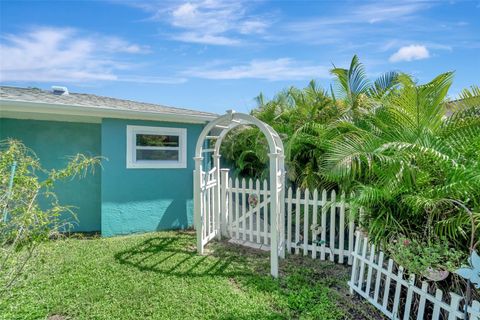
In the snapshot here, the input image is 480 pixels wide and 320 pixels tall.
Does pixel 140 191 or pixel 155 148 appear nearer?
pixel 140 191

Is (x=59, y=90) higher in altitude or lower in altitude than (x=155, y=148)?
higher

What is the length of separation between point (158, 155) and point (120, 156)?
862 millimetres

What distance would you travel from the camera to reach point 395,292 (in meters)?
3.12

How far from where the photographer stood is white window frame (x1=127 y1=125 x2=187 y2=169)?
609 cm

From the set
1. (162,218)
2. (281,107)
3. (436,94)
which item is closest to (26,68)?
(162,218)

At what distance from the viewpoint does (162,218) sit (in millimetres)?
6488

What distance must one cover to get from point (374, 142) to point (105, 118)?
545 centimetres

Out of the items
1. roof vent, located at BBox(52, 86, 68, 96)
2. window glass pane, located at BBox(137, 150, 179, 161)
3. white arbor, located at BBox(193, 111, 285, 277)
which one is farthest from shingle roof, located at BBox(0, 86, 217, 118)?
white arbor, located at BBox(193, 111, 285, 277)

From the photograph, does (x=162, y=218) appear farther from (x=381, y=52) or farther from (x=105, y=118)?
(x=381, y=52)

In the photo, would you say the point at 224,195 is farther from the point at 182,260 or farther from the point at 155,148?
the point at 155,148

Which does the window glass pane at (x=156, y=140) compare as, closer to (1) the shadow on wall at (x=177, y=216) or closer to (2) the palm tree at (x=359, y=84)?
(1) the shadow on wall at (x=177, y=216)

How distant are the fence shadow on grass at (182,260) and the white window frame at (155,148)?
1.84 m

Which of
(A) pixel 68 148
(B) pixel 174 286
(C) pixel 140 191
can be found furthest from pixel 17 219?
(A) pixel 68 148

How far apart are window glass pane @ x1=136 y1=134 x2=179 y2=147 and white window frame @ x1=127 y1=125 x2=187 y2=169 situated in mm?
77
